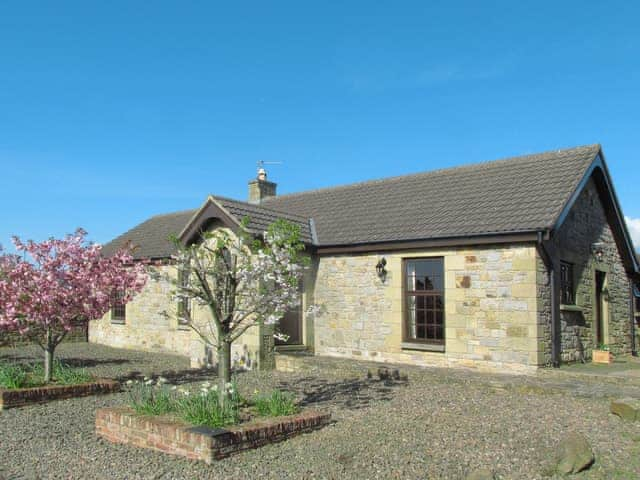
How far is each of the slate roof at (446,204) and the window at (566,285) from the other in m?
2.02

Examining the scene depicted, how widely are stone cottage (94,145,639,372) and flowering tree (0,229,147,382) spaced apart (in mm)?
1747

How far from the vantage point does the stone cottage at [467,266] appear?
1159cm

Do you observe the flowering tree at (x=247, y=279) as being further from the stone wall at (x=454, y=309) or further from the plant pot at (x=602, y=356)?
the plant pot at (x=602, y=356)

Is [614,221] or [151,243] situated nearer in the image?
[614,221]

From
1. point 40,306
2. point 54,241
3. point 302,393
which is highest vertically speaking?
point 54,241

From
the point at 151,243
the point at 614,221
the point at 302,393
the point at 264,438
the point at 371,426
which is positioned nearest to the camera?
the point at 264,438

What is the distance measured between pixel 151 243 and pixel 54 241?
35.7 ft

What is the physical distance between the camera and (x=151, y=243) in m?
21.3

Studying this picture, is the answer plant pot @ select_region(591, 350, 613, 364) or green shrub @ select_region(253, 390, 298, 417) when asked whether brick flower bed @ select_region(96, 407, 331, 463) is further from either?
plant pot @ select_region(591, 350, 613, 364)

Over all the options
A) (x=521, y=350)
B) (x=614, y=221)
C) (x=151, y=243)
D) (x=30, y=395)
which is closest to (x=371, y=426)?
(x=521, y=350)

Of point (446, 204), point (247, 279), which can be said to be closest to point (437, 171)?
point (446, 204)

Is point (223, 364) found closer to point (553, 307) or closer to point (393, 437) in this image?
point (393, 437)

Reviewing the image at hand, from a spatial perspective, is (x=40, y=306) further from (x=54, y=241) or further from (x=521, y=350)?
(x=521, y=350)

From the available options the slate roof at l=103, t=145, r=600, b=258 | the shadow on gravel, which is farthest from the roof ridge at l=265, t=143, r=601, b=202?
the shadow on gravel
